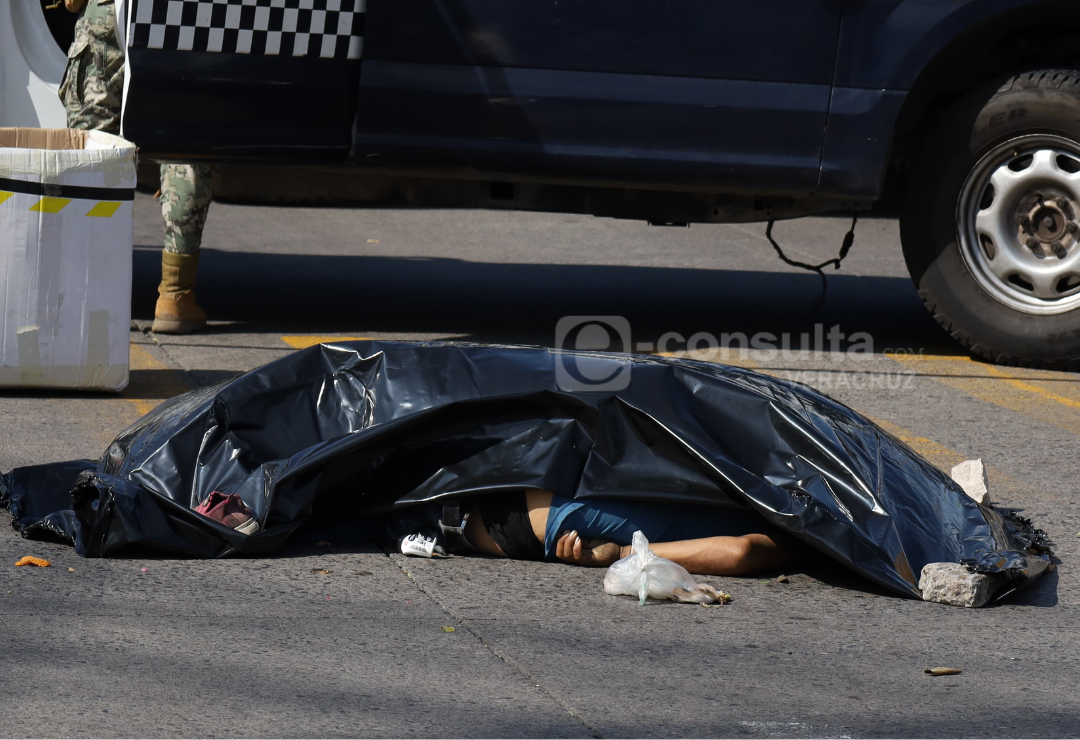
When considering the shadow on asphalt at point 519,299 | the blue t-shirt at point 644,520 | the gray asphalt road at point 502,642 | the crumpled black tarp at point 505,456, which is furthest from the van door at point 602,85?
the blue t-shirt at point 644,520

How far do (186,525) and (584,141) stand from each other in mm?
2886

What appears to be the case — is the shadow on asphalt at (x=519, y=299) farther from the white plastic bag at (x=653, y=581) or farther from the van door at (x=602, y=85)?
the white plastic bag at (x=653, y=581)

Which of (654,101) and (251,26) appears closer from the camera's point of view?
(251,26)

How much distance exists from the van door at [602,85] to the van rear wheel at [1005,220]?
67 centimetres

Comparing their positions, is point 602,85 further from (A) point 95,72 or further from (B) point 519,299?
(A) point 95,72

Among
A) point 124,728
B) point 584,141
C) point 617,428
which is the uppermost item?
point 584,141

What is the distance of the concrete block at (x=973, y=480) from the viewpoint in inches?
161

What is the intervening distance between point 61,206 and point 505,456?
2285mm

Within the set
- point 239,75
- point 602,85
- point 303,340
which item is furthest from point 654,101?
point 303,340

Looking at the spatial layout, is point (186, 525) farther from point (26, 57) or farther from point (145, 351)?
point (26, 57)

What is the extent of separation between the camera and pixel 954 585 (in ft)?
11.4

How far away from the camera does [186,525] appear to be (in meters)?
3.59

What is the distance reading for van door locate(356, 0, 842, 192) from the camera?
5.75 metres

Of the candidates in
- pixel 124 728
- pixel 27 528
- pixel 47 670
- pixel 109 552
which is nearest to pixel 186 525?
pixel 109 552
